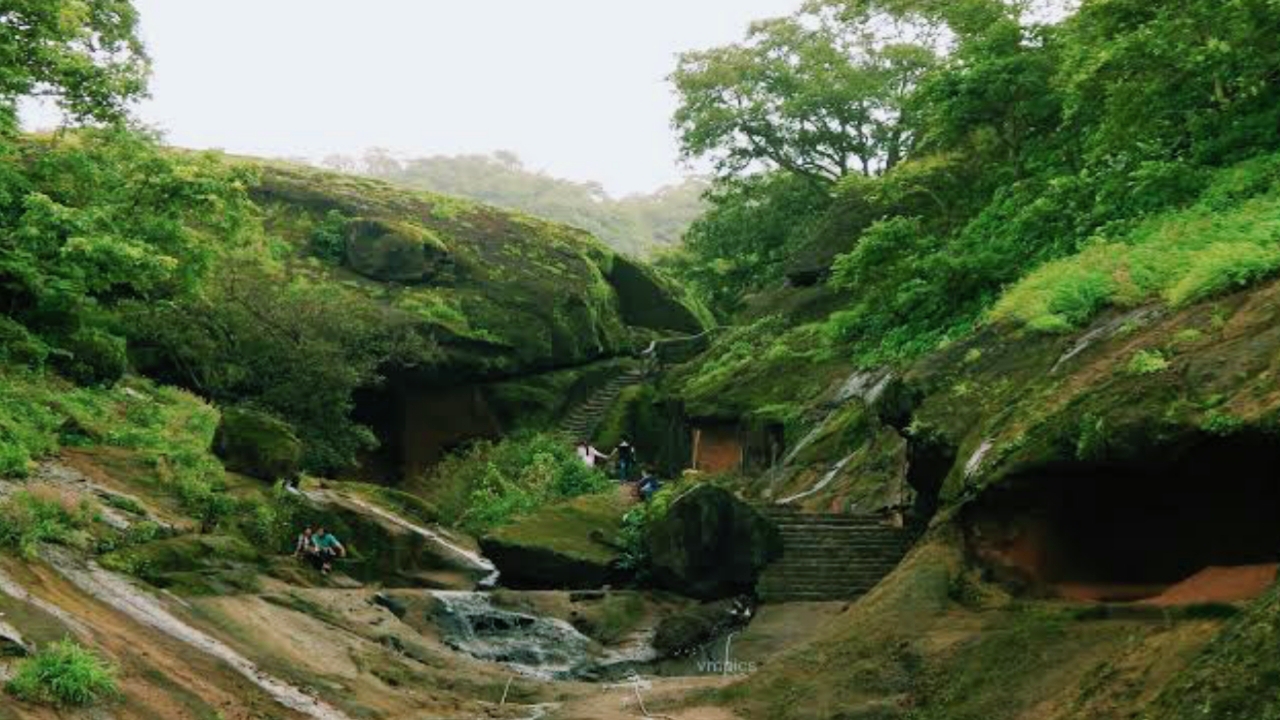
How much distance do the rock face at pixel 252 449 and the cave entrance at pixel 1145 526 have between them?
48.3ft

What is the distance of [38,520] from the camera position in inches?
527

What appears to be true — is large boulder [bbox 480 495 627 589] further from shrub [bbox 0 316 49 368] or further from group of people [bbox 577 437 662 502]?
shrub [bbox 0 316 49 368]

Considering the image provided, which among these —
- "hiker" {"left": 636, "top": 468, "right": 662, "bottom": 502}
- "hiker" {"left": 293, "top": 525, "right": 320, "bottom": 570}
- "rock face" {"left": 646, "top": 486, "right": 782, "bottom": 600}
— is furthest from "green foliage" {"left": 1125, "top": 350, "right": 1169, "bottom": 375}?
"hiker" {"left": 636, "top": 468, "right": 662, "bottom": 502}

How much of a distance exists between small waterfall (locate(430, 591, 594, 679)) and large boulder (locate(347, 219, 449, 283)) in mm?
18681

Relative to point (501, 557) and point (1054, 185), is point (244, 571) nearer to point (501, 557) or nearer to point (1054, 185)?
point (501, 557)

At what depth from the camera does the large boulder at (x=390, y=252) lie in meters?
36.5

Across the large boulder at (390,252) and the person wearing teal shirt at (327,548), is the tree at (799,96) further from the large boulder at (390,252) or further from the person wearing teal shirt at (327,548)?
the person wearing teal shirt at (327,548)

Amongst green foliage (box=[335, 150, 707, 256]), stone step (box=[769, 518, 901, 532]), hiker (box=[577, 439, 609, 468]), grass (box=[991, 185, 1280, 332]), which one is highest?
green foliage (box=[335, 150, 707, 256])

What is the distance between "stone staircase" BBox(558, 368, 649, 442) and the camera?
121 feet

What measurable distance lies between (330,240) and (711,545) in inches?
879

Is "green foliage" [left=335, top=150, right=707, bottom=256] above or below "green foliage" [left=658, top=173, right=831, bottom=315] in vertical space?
above

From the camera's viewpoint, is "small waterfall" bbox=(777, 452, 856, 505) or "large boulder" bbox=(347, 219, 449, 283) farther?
"large boulder" bbox=(347, 219, 449, 283)

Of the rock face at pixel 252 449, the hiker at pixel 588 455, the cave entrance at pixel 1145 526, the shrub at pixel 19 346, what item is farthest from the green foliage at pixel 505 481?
the cave entrance at pixel 1145 526

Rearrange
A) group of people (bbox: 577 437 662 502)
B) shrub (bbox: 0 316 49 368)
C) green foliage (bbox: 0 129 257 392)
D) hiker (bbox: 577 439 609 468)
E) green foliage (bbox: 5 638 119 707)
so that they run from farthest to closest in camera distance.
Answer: group of people (bbox: 577 437 662 502) < hiker (bbox: 577 439 609 468) < shrub (bbox: 0 316 49 368) < green foliage (bbox: 0 129 257 392) < green foliage (bbox: 5 638 119 707)
